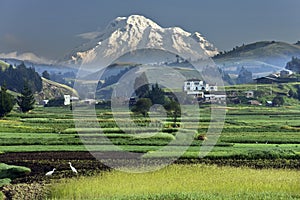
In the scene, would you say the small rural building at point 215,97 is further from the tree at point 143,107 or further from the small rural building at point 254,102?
the tree at point 143,107

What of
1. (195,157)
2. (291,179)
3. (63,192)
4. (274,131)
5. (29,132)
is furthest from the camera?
(274,131)

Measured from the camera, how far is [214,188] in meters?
19.9

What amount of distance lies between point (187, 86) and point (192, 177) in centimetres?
9078

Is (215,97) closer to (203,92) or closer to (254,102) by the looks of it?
(203,92)

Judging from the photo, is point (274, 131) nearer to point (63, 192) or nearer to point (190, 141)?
point (190, 141)

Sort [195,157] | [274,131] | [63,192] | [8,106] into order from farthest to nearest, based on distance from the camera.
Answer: [8,106] < [274,131] < [195,157] < [63,192]

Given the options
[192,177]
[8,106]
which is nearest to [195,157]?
[192,177]

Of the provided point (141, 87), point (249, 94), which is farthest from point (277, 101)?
point (141, 87)

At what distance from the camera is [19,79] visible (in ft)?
476

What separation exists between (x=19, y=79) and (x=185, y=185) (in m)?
132

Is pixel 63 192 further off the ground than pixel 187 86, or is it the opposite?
pixel 187 86

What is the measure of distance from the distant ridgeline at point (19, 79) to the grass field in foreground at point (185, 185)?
122522 millimetres

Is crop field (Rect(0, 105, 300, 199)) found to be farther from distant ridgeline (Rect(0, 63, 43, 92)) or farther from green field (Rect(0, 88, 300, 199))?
distant ridgeline (Rect(0, 63, 43, 92))

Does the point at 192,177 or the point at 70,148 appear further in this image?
the point at 70,148
